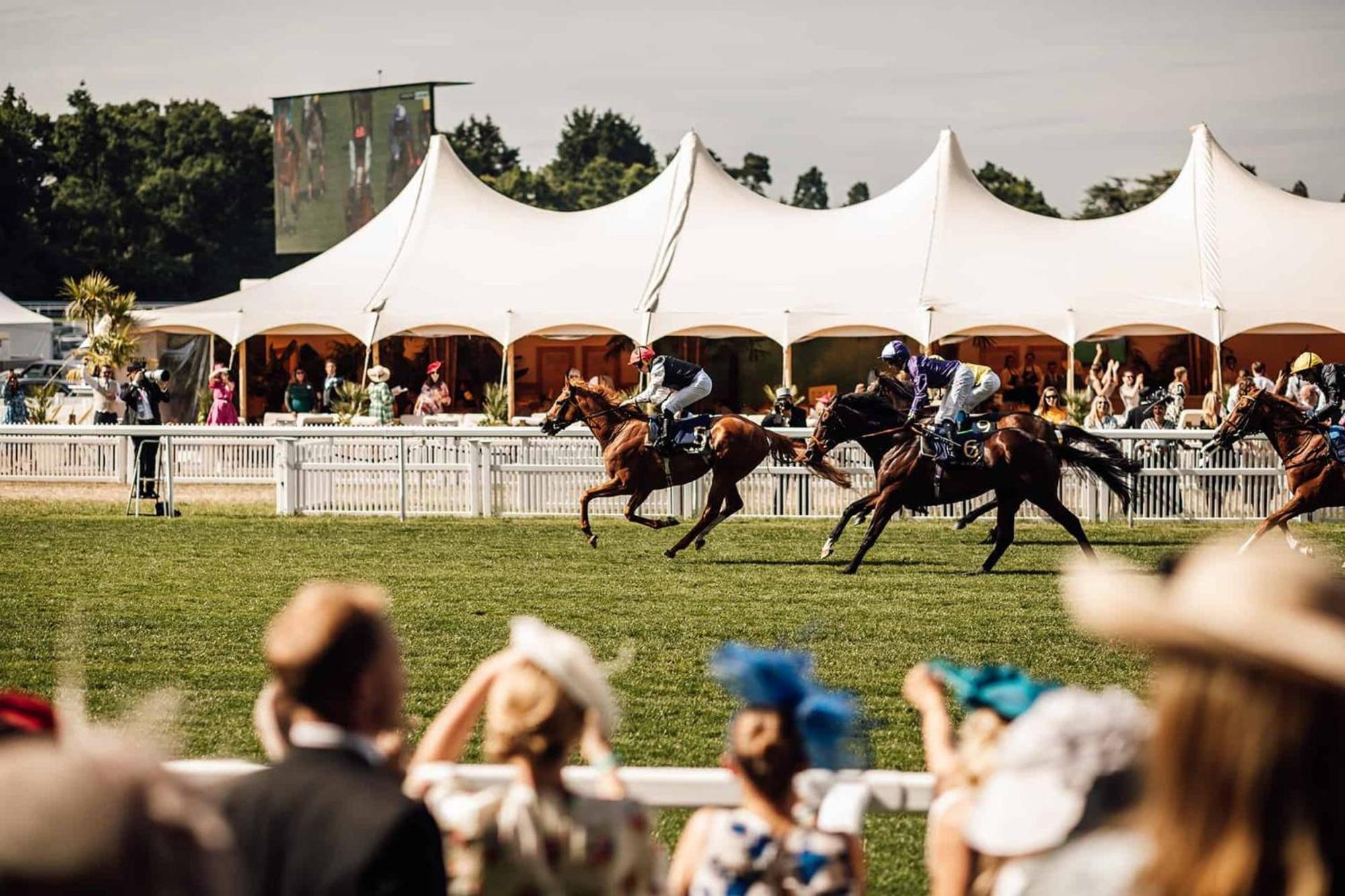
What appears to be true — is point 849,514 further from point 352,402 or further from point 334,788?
point 352,402

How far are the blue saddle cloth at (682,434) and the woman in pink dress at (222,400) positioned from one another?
13.1 m

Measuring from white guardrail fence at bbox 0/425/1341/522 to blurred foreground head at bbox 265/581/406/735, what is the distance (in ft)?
57.4

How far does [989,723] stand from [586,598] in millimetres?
10075

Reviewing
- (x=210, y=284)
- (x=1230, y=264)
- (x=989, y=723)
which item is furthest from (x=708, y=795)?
(x=210, y=284)

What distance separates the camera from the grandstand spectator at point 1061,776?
8.69 feet

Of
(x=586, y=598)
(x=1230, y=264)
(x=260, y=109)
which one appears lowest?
(x=586, y=598)

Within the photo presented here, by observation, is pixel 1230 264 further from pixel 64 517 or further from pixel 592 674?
pixel 592 674

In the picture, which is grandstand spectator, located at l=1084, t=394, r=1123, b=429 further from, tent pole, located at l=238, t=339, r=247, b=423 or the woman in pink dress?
tent pole, located at l=238, t=339, r=247, b=423

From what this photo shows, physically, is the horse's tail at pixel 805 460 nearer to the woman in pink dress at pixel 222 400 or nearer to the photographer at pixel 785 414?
the photographer at pixel 785 414

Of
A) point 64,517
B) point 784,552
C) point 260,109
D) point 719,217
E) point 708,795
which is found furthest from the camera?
point 260,109

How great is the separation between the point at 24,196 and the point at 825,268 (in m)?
65.6

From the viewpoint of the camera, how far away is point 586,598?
1328cm

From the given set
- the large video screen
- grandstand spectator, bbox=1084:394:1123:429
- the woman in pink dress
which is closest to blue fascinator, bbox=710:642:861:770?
grandstand spectator, bbox=1084:394:1123:429

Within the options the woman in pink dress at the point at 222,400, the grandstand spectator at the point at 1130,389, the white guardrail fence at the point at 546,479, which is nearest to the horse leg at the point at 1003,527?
the white guardrail fence at the point at 546,479
